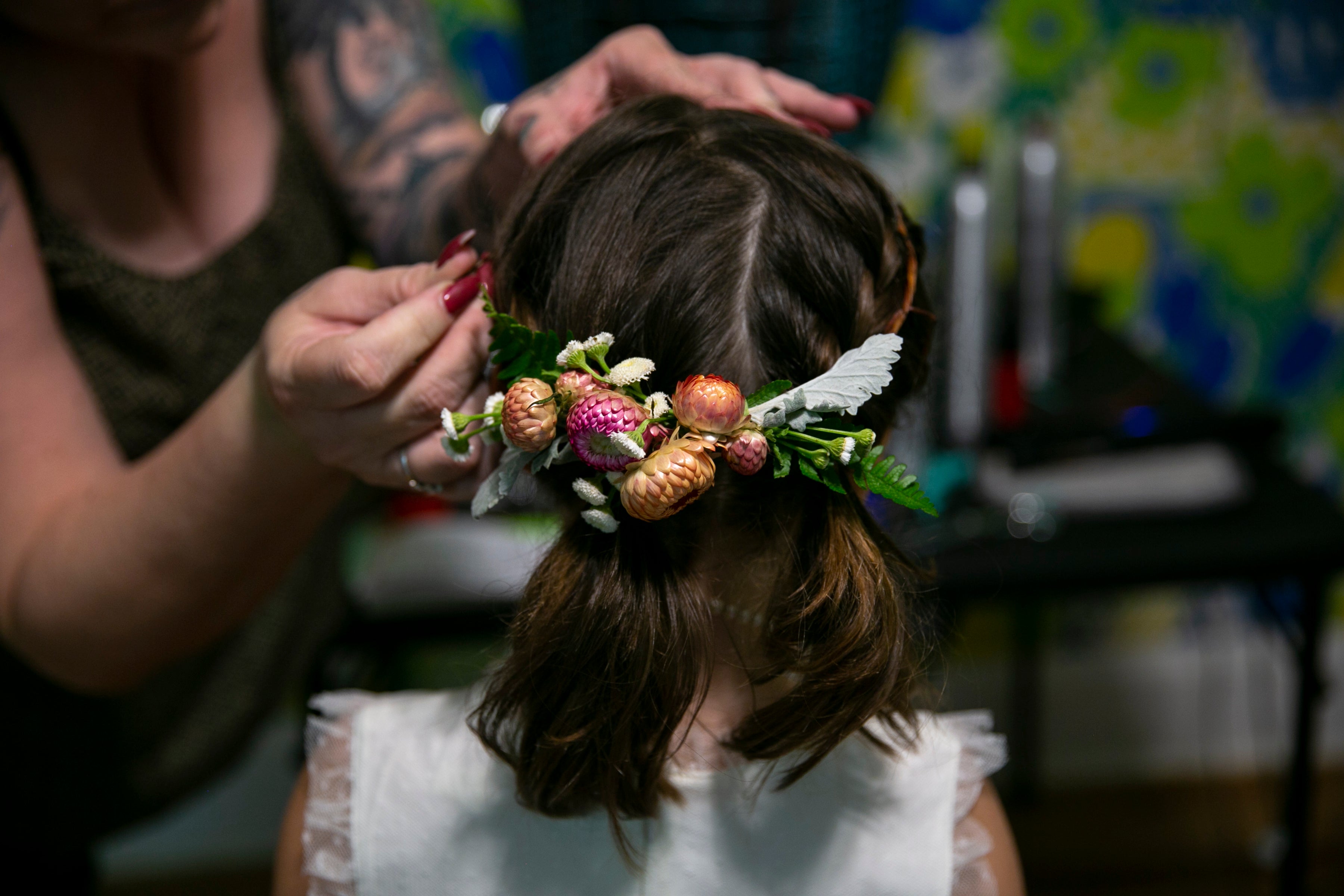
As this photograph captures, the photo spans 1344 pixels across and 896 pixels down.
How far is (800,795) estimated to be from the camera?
0.74m

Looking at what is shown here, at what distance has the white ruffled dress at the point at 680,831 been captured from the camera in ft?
2.41

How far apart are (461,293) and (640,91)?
0.23 meters

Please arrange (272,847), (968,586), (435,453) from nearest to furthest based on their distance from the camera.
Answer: (435,453), (968,586), (272,847)

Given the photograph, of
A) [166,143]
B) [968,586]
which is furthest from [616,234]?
[968,586]

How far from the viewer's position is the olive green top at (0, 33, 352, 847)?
3.26ft

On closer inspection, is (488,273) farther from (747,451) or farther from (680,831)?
(680,831)

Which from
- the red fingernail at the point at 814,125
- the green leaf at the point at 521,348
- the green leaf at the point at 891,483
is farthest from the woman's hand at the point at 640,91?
the green leaf at the point at 891,483

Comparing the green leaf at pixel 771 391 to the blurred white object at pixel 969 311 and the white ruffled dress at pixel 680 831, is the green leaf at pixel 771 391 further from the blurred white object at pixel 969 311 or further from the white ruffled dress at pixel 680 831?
the blurred white object at pixel 969 311

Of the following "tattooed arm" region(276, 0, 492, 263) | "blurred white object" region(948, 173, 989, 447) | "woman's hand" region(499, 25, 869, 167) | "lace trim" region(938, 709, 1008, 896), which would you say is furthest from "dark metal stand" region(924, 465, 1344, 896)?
"tattooed arm" region(276, 0, 492, 263)

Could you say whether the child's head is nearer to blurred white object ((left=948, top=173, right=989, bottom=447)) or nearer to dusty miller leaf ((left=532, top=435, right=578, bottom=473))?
dusty miller leaf ((left=532, top=435, right=578, bottom=473))

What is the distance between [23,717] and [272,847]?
0.96 m

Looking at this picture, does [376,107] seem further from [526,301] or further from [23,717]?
[23,717]

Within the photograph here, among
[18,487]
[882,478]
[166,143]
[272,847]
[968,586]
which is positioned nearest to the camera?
[882,478]

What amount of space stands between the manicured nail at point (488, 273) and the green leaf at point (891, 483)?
28cm
